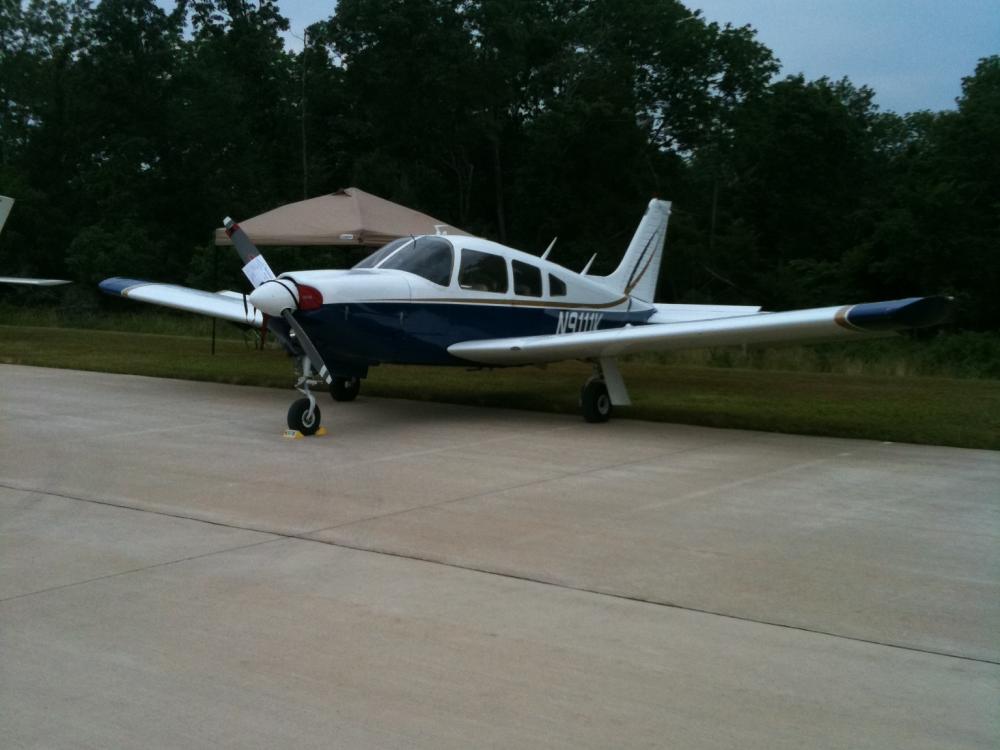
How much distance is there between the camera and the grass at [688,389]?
11688 millimetres

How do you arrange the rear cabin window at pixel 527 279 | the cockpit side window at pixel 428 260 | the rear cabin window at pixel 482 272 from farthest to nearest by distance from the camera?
the rear cabin window at pixel 527 279
the rear cabin window at pixel 482 272
the cockpit side window at pixel 428 260

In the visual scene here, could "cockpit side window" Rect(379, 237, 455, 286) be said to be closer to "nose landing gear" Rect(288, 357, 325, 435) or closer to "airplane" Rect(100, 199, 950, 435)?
"airplane" Rect(100, 199, 950, 435)

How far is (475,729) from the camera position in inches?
144

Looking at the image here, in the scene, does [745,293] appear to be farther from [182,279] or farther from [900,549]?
[900,549]

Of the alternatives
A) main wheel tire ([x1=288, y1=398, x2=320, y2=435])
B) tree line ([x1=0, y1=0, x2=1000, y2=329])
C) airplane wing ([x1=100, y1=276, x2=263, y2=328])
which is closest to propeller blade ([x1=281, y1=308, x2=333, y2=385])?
main wheel tire ([x1=288, y1=398, x2=320, y2=435])

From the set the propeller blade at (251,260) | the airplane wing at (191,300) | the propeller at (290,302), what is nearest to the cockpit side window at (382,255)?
the propeller blade at (251,260)

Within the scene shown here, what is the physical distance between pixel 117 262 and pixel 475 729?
119 ft

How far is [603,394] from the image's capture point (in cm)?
1198

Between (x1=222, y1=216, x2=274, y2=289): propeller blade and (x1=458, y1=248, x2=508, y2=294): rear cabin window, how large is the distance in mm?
2190

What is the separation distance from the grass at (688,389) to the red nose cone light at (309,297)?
3558 millimetres

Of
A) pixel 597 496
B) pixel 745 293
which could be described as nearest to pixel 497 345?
pixel 597 496

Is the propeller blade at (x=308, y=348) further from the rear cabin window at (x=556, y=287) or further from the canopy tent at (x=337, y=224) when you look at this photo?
the canopy tent at (x=337, y=224)

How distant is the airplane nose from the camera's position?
10.1 metres

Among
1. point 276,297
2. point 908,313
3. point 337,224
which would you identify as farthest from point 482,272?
point 337,224
